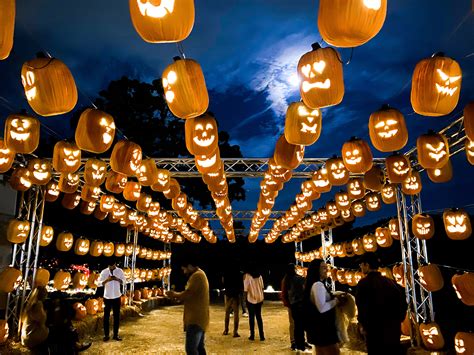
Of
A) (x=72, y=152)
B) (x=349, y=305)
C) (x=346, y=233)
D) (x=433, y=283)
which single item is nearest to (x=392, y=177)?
(x=433, y=283)

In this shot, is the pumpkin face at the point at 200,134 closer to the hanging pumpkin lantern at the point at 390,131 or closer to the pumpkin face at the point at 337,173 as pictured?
the hanging pumpkin lantern at the point at 390,131

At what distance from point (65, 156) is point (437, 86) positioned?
6.02m

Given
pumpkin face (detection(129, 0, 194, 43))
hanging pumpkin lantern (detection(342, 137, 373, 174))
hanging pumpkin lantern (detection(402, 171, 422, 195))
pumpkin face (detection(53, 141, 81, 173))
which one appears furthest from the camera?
hanging pumpkin lantern (detection(402, 171, 422, 195))

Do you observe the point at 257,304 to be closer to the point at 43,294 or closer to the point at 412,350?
the point at 412,350

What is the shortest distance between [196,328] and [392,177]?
15.7 feet

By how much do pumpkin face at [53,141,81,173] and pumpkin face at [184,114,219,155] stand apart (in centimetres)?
242

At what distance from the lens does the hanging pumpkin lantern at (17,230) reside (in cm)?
892

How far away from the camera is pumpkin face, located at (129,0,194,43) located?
3.28 m

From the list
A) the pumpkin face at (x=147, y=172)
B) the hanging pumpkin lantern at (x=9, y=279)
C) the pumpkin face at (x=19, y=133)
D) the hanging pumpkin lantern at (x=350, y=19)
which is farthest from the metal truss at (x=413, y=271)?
the hanging pumpkin lantern at (x=9, y=279)

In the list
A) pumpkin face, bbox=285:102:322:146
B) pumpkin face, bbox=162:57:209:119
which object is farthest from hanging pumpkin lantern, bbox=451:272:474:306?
pumpkin face, bbox=162:57:209:119

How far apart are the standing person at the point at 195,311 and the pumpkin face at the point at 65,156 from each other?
3425 mm

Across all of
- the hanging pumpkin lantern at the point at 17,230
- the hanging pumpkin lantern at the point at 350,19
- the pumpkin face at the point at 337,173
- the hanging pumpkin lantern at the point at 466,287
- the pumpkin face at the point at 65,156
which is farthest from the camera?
the hanging pumpkin lantern at the point at 17,230

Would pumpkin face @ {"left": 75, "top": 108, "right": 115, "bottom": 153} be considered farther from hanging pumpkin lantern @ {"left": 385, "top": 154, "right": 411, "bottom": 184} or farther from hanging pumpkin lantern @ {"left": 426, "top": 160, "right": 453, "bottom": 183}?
hanging pumpkin lantern @ {"left": 426, "top": 160, "right": 453, "bottom": 183}

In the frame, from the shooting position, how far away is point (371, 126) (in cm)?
611
